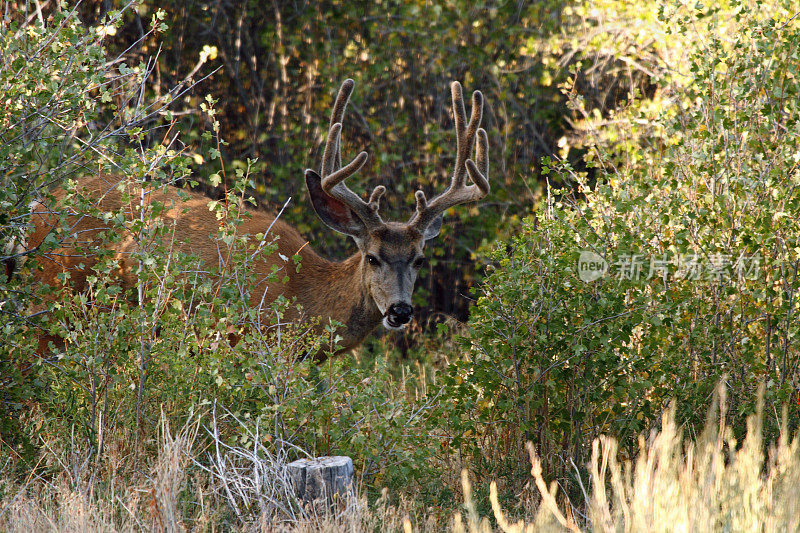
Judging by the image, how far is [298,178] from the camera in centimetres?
937

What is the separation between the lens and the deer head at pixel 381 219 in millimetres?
6562

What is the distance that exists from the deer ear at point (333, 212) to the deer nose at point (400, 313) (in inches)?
28.2

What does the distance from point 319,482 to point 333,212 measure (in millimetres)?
3076

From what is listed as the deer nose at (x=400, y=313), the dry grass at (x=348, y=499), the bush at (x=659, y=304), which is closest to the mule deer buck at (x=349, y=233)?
the deer nose at (x=400, y=313)

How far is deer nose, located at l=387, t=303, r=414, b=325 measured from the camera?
647 cm

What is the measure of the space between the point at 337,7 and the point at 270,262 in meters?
4.00

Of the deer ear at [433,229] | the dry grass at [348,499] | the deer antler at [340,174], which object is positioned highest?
the deer antler at [340,174]

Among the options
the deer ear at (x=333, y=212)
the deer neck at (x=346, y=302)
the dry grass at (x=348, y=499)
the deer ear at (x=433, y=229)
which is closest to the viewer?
the dry grass at (x=348, y=499)

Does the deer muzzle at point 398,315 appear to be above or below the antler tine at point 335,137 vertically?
below

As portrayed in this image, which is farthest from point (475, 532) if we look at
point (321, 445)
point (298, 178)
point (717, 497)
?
point (298, 178)

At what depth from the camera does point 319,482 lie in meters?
4.21

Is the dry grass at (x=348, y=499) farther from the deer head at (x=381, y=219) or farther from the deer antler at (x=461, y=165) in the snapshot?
the deer antler at (x=461, y=165)

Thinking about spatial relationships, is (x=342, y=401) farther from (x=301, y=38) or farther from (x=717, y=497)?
(x=301, y=38)

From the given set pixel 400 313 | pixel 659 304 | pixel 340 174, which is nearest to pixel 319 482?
pixel 659 304
